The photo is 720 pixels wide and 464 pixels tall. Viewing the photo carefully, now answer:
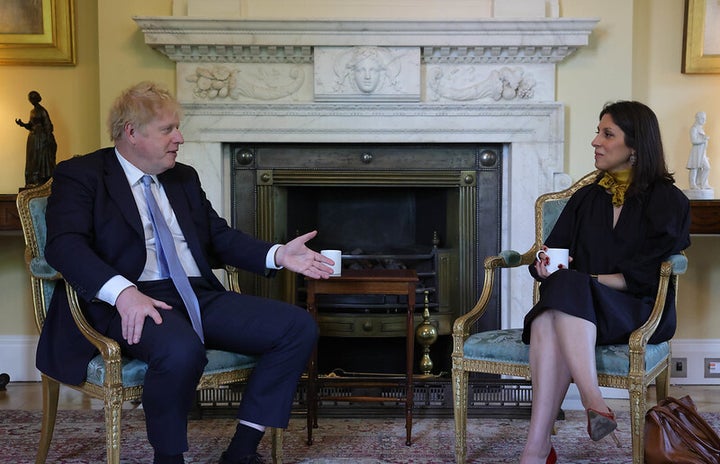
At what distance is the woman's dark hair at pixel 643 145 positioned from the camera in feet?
8.71

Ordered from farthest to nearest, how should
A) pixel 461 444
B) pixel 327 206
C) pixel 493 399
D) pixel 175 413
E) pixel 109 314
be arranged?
pixel 327 206
pixel 493 399
pixel 461 444
pixel 109 314
pixel 175 413

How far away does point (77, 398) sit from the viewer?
3.72 meters

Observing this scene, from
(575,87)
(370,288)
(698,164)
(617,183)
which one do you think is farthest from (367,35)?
(698,164)

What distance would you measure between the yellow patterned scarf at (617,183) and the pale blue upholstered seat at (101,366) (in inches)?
54.2

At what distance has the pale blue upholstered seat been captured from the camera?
2.19 m

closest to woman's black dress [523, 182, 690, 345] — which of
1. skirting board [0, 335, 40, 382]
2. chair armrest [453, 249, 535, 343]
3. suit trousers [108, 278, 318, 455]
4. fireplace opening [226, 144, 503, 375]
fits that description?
chair armrest [453, 249, 535, 343]

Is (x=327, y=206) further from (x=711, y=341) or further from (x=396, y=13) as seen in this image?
(x=711, y=341)

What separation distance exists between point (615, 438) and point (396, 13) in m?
2.13

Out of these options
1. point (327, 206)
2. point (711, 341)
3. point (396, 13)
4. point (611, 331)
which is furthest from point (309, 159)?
point (711, 341)

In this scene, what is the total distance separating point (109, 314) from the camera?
90.9 inches

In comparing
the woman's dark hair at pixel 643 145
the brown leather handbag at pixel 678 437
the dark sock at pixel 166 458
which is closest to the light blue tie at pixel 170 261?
the dark sock at pixel 166 458

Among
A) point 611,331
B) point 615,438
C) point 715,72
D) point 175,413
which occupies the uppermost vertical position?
point 715,72

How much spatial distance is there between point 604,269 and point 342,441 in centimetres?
119

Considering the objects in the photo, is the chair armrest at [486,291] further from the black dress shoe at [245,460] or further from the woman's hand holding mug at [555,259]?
the black dress shoe at [245,460]
